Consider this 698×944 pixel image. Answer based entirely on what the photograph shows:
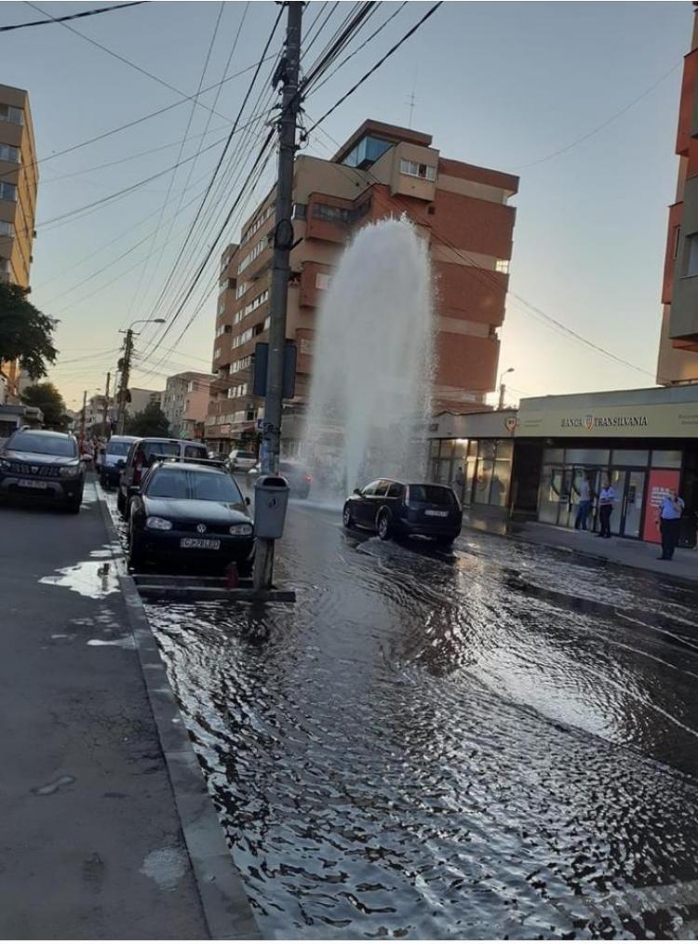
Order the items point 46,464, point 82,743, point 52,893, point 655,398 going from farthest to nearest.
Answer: point 655,398, point 46,464, point 82,743, point 52,893

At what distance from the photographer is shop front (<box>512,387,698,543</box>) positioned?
21.2 m

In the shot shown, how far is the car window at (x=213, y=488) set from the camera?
10.8 metres

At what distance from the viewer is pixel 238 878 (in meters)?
2.96

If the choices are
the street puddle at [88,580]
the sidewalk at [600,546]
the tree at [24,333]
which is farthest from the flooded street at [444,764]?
the tree at [24,333]

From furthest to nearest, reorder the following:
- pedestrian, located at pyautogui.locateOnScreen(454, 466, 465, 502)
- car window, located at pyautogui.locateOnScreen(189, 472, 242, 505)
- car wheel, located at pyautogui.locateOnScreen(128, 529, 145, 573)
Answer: pedestrian, located at pyautogui.locateOnScreen(454, 466, 465, 502) → car window, located at pyautogui.locateOnScreen(189, 472, 242, 505) → car wheel, located at pyautogui.locateOnScreen(128, 529, 145, 573)

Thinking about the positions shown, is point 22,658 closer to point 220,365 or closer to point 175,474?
point 175,474

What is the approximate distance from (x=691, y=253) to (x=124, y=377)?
4500cm

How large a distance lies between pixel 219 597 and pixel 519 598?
186 inches

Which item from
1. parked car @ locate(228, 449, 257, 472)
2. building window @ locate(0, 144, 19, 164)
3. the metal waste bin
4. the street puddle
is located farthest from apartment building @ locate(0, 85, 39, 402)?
the metal waste bin

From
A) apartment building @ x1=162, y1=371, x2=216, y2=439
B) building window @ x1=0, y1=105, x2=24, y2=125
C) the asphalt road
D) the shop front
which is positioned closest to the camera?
the asphalt road

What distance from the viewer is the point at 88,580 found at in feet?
29.1

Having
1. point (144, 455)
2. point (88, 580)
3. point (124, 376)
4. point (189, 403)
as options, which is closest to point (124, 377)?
point (124, 376)

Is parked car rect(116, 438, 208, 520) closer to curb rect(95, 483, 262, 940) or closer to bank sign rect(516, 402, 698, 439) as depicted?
curb rect(95, 483, 262, 940)

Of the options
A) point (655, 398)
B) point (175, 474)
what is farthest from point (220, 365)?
point (175, 474)
